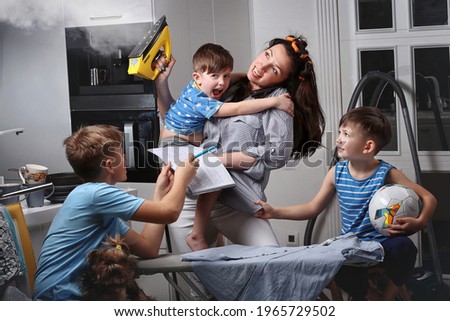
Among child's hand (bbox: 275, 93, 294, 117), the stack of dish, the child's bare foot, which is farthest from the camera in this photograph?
the stack of dish

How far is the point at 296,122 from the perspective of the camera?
222 cm

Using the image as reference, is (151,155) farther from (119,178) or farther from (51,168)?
(51,168)

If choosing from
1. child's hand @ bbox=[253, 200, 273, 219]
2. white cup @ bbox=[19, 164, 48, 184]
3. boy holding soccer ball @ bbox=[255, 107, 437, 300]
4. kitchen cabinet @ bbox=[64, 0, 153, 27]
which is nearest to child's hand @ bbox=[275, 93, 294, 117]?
boy holding soccer ball @ bbox=[255, 107, 437, 300]

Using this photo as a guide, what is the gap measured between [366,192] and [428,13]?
0.56 metres

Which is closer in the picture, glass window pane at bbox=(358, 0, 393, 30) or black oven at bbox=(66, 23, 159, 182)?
glass window pane at bbox=(358, 0, 393, 30)

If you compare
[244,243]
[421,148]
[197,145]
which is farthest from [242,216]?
[421,148]

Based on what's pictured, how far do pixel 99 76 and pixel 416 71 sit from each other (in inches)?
39.3

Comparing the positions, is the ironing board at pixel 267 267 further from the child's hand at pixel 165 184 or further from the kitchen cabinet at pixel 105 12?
the kitchen cabinet at pixel 105 12

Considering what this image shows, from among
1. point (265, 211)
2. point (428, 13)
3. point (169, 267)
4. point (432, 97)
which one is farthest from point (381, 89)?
point (169, 267)

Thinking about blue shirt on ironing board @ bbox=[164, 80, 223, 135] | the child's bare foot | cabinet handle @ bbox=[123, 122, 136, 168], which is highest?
blue shirt on ironing board @ bbox=[164, 80, 223, 135]

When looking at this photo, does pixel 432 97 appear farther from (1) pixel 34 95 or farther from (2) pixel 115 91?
(1) pixel 34 95

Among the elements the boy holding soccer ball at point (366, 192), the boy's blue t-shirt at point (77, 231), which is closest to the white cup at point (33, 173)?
the boy's blue t-shirt at point (77, 231)

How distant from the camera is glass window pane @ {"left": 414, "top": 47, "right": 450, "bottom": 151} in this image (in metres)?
2.21

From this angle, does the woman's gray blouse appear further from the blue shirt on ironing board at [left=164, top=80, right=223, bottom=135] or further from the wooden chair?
the wooden chair
